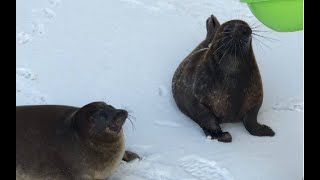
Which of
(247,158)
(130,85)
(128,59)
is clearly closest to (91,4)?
(128,59)

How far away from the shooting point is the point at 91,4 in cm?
614

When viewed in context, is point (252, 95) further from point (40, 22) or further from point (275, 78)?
point (40, 22)

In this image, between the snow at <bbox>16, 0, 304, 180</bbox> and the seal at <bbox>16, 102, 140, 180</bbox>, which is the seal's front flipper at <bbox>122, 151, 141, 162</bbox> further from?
the seal at <bbox>16, 102, 140, 180</bbox>

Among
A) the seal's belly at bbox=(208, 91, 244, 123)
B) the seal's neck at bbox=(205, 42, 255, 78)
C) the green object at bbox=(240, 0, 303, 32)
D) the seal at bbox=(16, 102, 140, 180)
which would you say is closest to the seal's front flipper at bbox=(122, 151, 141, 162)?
the seal at bbox=(16, 102, 140, 180)

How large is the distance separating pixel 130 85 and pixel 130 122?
0.62 meters

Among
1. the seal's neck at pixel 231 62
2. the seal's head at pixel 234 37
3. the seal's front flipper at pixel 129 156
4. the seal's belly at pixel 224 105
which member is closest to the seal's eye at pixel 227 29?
the seal's head at pixel 234 37

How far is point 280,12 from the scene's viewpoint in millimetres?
2760

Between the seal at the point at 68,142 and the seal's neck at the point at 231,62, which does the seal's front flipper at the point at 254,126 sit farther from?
the seal at the point at 68,142

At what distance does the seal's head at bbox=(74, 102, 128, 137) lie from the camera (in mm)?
3232

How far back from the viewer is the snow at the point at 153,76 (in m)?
3.73

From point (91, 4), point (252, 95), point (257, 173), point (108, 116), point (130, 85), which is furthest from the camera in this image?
point (91, 4)

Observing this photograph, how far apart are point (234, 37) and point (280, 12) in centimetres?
119

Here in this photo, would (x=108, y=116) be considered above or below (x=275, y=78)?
above

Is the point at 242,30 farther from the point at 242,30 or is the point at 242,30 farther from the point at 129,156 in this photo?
the point at 129,156
